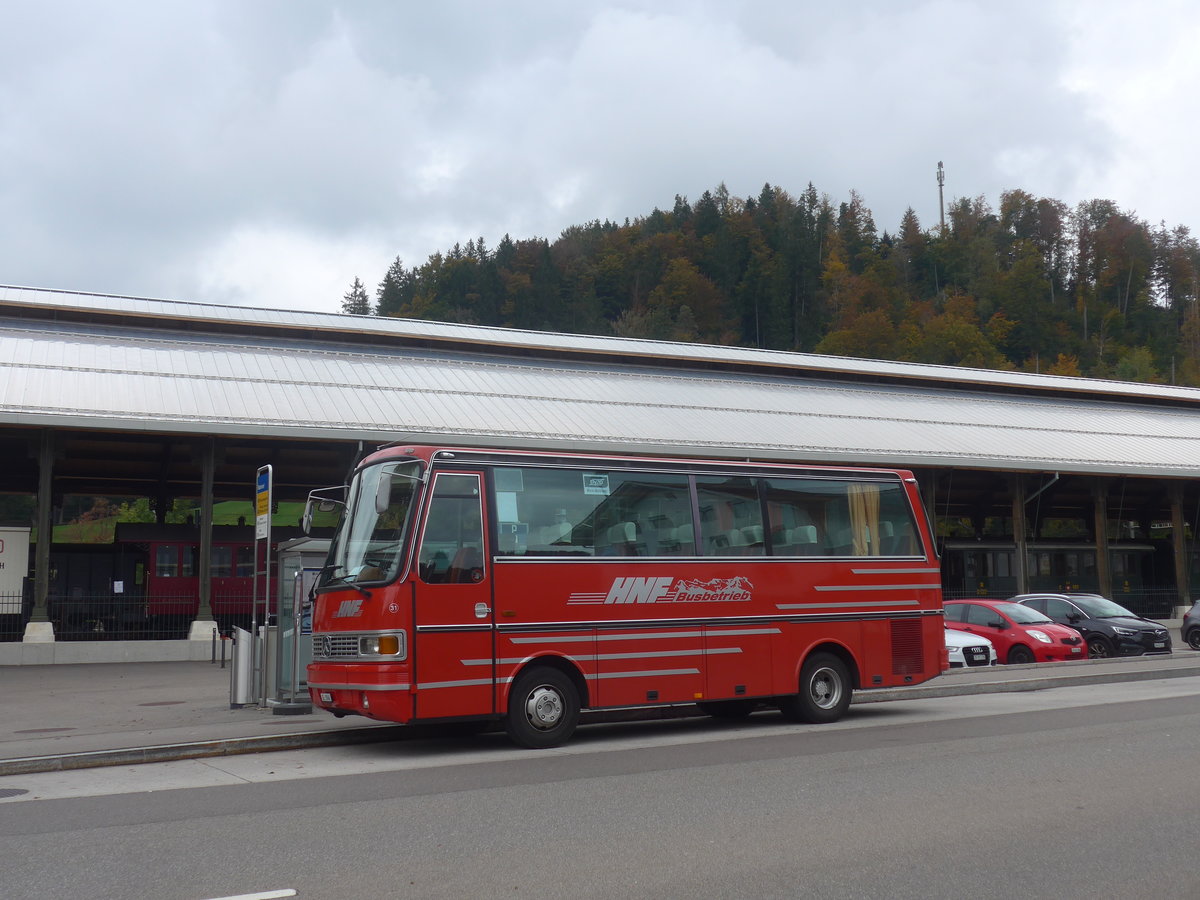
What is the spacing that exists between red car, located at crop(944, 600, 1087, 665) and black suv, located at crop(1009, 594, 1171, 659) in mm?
1294

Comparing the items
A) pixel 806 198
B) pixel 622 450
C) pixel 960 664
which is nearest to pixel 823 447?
pixel 622 450

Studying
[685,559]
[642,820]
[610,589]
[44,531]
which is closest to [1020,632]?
[685,559]

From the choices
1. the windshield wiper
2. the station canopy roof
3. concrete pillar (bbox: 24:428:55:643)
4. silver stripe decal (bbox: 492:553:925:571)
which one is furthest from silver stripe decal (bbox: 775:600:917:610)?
concrete pillar (bbox: 24:428:55:643)

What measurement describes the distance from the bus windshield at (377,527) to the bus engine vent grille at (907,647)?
6981mm

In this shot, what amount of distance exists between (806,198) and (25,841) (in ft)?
483

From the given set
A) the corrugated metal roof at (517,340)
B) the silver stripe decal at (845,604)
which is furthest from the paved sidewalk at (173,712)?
the corrugated metal roof at (517,340)

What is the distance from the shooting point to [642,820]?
309 inches

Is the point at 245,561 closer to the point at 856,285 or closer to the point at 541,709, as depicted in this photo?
the point at 541,709

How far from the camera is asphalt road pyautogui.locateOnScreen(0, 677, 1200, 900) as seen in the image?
20.4 feet

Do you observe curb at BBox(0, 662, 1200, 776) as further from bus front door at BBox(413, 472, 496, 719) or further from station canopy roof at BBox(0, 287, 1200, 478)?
station canopy roof at BBox(0, 287, 1200, 478)

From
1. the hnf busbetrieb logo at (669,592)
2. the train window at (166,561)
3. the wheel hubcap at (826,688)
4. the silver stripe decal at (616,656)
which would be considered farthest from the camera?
the train window at (166,561)

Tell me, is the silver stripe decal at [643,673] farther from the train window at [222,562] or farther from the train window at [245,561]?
the train window at [222,562]

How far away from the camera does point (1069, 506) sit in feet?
186

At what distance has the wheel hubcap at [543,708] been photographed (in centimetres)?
1216
